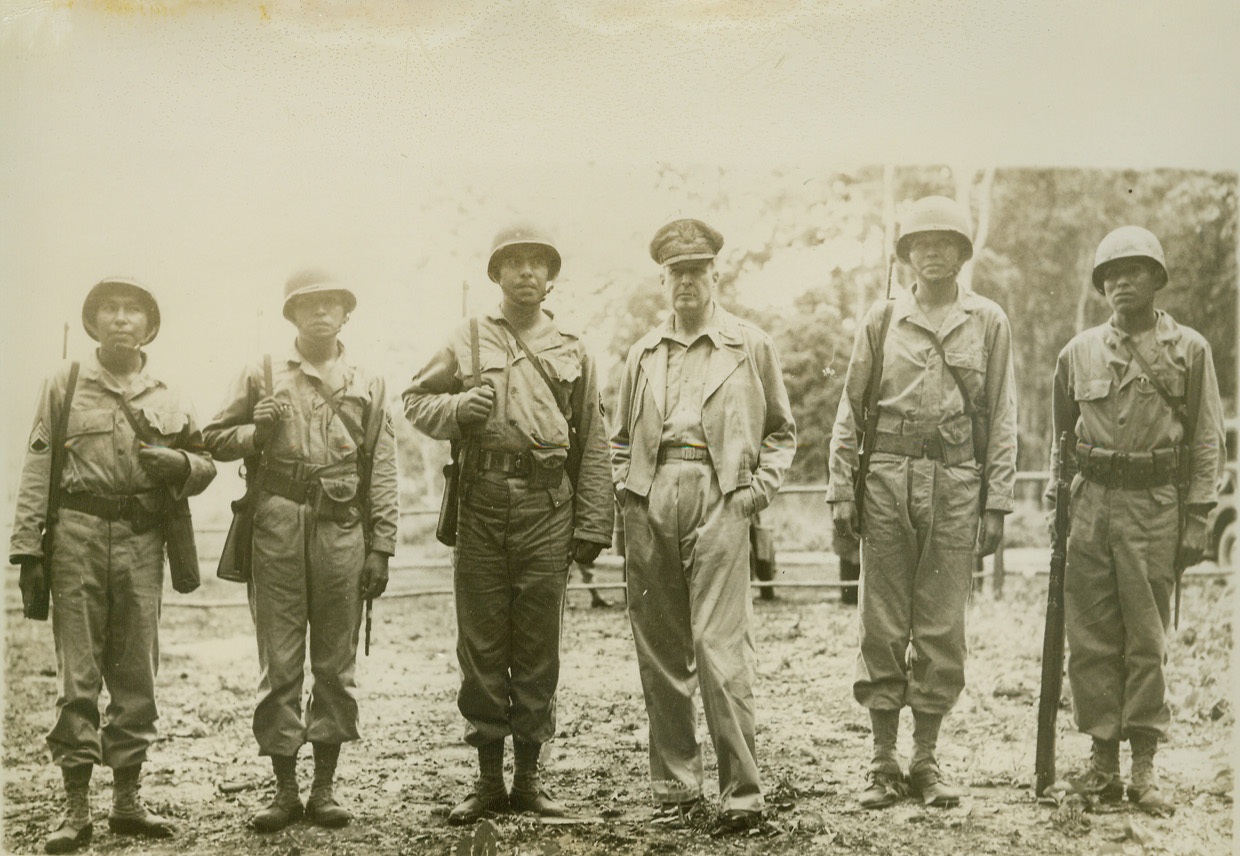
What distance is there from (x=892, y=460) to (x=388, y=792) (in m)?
2.43

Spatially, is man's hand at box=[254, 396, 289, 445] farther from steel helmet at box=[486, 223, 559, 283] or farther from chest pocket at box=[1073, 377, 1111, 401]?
chest pocket at box=[1073, 377, 1111, 401]

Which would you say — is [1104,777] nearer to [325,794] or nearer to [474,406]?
[474,406]

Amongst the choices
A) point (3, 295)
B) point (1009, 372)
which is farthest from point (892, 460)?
point (3, 295)

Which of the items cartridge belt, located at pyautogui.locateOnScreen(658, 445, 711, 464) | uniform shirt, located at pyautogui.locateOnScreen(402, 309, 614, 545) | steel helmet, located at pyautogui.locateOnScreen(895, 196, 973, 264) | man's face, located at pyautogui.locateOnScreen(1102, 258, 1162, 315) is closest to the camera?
cartridge belt, located at pyautogui.locateOnScreen(658, 445, 711, 464)

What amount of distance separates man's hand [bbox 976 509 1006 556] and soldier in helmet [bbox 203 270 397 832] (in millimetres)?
2366

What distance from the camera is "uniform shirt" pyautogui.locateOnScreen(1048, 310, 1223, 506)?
438 centimetres

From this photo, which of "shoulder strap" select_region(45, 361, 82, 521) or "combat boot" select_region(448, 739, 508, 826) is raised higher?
"shoulder strap" select_region(45, 361, 82, 521)

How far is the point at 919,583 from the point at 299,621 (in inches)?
96.3

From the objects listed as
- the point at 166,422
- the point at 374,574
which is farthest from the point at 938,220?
the point at 166,422

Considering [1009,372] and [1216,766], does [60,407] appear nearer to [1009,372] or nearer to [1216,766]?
[1009,372]

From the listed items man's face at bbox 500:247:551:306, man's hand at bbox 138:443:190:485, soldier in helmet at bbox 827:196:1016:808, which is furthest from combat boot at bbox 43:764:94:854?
soldier in helmet at bbox 827:196:1016:808

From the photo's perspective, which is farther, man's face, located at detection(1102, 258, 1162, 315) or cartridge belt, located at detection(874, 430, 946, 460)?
man's face, located at detection(1102, 258, 1162, 315)

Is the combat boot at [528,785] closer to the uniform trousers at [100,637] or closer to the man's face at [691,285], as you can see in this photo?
the uniform trousers at [100,637]

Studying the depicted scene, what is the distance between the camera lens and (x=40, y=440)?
4.28 m
